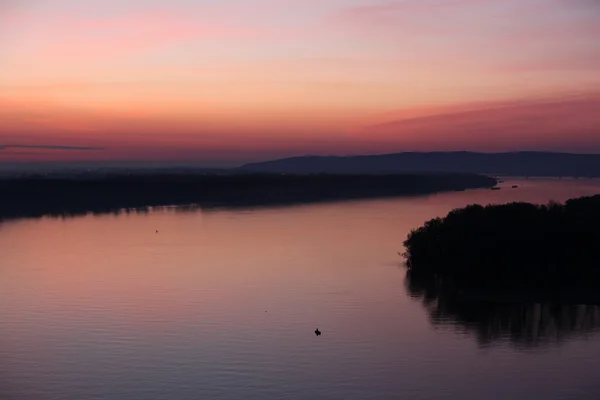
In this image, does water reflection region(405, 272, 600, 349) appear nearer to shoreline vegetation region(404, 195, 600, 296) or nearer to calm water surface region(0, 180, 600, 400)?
calm water surface region(0, 180, 600, 400)

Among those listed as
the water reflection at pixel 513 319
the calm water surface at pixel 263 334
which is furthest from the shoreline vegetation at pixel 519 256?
the calm water surface at pixel 263 334

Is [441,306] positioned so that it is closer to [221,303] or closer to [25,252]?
[221,303]

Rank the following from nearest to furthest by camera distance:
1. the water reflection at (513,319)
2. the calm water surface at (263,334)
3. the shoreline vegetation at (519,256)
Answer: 1. the calm water surface at (263,334)
2. the water reflection at (513,319)
3. the shoreline vegetation at (519,256)

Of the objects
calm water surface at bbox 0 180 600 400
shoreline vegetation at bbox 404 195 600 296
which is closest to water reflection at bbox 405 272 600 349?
calm water surface at bbox 0 180 600 400

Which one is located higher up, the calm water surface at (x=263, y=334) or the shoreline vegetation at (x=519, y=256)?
the shoreline vegetation at (x=519, y=256)

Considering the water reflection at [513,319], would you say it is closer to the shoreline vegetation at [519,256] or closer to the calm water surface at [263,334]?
the calm water surface at [263,334]

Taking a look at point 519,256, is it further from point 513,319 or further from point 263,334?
point 263,334
